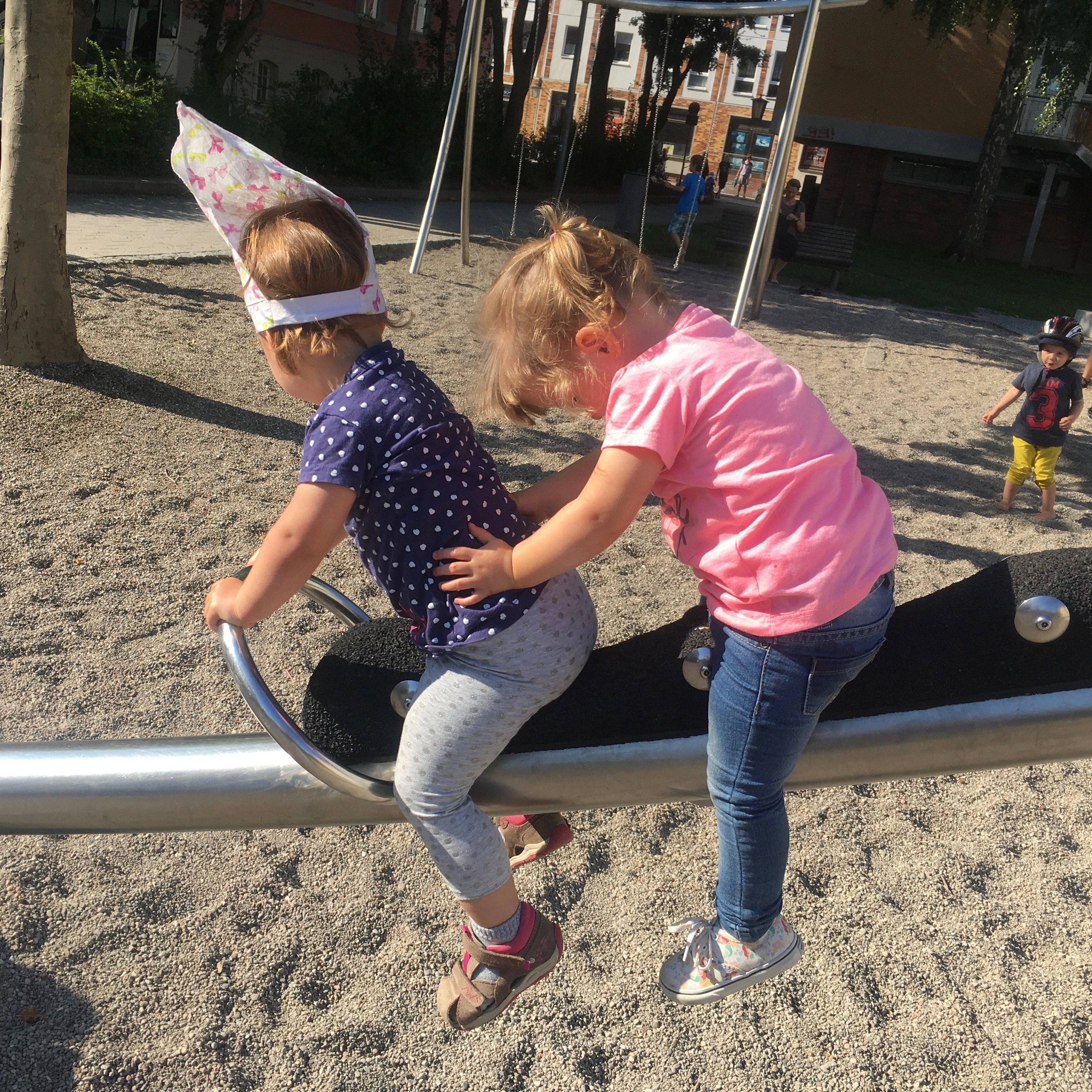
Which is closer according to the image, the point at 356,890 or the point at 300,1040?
the point at 300,1040

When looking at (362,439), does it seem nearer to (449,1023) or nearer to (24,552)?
(449,1023)

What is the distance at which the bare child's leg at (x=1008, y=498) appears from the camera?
5262mm

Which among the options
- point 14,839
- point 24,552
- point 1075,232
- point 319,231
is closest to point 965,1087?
point 319,231

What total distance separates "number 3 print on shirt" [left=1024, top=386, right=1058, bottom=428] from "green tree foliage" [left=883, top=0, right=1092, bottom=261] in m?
15.1

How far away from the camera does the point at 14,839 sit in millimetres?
2293

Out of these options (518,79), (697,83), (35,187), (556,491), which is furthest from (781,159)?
(697,83)

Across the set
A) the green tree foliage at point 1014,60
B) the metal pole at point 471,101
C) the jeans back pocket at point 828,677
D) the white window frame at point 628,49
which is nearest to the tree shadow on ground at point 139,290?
the metal pole at point 471,101

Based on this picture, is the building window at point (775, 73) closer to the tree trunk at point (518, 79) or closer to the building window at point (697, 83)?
the building window at point (697, 83)

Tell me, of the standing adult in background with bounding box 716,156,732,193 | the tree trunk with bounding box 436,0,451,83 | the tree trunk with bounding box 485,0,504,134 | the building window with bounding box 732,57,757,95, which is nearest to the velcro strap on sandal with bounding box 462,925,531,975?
the tree trunk with bounding box 436,0,451,83

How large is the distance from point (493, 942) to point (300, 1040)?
1.76ft

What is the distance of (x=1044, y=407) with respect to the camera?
507cm

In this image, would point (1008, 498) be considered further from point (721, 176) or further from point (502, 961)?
point (721, 176)

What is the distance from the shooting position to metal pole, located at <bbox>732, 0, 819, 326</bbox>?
643 centimetres

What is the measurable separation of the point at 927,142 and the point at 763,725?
2423 centimetres
